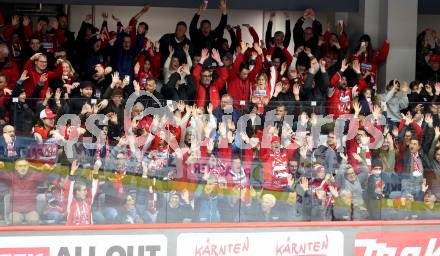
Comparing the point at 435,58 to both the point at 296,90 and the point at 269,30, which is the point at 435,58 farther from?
the point at 296,90

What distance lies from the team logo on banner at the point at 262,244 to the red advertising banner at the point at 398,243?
253mm

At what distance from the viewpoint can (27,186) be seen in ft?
37.6

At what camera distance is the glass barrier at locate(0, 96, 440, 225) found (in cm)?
1154

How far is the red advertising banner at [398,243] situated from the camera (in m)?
12.2

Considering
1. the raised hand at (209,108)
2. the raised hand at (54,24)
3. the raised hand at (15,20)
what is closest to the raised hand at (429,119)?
the raised hand at (209,108)

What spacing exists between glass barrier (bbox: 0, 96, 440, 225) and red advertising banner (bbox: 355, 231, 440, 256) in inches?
8.0

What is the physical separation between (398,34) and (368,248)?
4.74 meters

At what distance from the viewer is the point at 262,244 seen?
39.5 feet

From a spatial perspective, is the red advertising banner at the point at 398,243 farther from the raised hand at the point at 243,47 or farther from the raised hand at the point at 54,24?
the raised hand at the point at 54,24

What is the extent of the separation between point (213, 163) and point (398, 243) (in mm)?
2233

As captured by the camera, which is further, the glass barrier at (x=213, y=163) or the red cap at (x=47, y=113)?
the red cap at (x=47, y=113)

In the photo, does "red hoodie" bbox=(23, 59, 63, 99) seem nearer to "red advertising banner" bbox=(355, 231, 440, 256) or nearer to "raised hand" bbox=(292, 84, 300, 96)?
"raised hand" bbox=(292, 84, 300, 96)

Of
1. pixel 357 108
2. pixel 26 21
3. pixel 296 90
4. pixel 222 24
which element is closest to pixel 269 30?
pixel 222 24

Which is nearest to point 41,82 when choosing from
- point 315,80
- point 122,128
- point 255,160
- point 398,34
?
point 122,128
